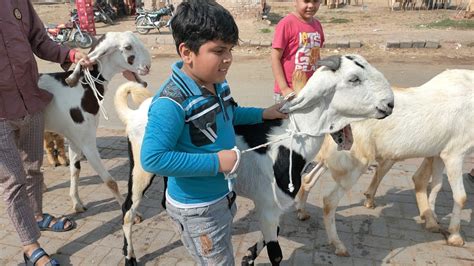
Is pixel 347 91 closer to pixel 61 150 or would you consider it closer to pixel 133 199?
pixel 133 199

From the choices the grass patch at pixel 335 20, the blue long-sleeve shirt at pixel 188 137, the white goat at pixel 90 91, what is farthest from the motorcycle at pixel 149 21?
the blue long-sleeve shirt at pixel 188 137

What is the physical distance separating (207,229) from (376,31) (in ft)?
45.7

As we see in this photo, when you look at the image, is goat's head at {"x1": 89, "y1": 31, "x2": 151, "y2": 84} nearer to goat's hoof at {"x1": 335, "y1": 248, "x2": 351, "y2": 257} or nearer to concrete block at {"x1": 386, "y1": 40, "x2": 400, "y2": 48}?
goat's hoof at {"x1": 335, "y1": 248, "x2": 351, "y2": 257}

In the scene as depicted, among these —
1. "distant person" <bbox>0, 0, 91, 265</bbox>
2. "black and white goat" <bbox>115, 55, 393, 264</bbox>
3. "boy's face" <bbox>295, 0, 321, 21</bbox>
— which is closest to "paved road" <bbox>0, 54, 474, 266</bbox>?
"distant person" <bbox>0, 0, 91, 265</bbox>

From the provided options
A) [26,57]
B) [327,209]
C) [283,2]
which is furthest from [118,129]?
[283,2]

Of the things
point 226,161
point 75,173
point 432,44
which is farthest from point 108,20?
point 226,161

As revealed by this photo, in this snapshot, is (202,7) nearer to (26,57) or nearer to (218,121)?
(218,121)

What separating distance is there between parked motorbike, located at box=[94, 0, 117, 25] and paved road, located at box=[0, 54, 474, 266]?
50.3 ft

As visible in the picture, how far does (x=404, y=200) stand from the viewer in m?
4.09

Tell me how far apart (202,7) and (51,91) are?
2.37 m

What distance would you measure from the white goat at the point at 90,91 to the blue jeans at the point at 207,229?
1.75 m

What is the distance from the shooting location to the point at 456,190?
329 cm

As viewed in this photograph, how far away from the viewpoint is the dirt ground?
1116cm

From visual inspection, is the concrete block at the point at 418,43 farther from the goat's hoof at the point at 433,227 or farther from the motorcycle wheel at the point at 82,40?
the motorcycle wheel at the point at 82,40
